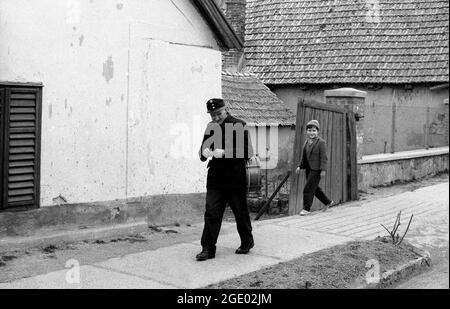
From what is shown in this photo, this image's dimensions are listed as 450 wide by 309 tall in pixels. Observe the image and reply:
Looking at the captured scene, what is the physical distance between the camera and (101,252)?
7.44 meters

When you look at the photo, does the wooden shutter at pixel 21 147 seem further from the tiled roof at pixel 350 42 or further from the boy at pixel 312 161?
the tiled roof at pixel 350 42

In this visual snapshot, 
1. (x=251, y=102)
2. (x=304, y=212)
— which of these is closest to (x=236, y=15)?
(x=251, y=102)

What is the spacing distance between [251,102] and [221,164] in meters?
9.97

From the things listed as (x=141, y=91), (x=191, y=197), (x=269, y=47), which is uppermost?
Result: (x=269, y=47)

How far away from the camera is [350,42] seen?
20.7 m

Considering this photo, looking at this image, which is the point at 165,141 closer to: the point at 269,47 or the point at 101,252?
the point at 101,252

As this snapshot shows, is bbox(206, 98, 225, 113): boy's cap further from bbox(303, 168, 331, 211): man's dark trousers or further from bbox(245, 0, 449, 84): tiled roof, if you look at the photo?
bbox(245, 0, 449, 84): tiled roof

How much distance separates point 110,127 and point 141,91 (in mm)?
709

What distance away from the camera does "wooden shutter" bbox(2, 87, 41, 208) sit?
7301 millimetres

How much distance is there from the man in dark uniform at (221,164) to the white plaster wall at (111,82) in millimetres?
1758

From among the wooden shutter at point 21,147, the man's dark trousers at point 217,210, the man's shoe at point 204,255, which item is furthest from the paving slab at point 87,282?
the wooden shutter at point 21,147
